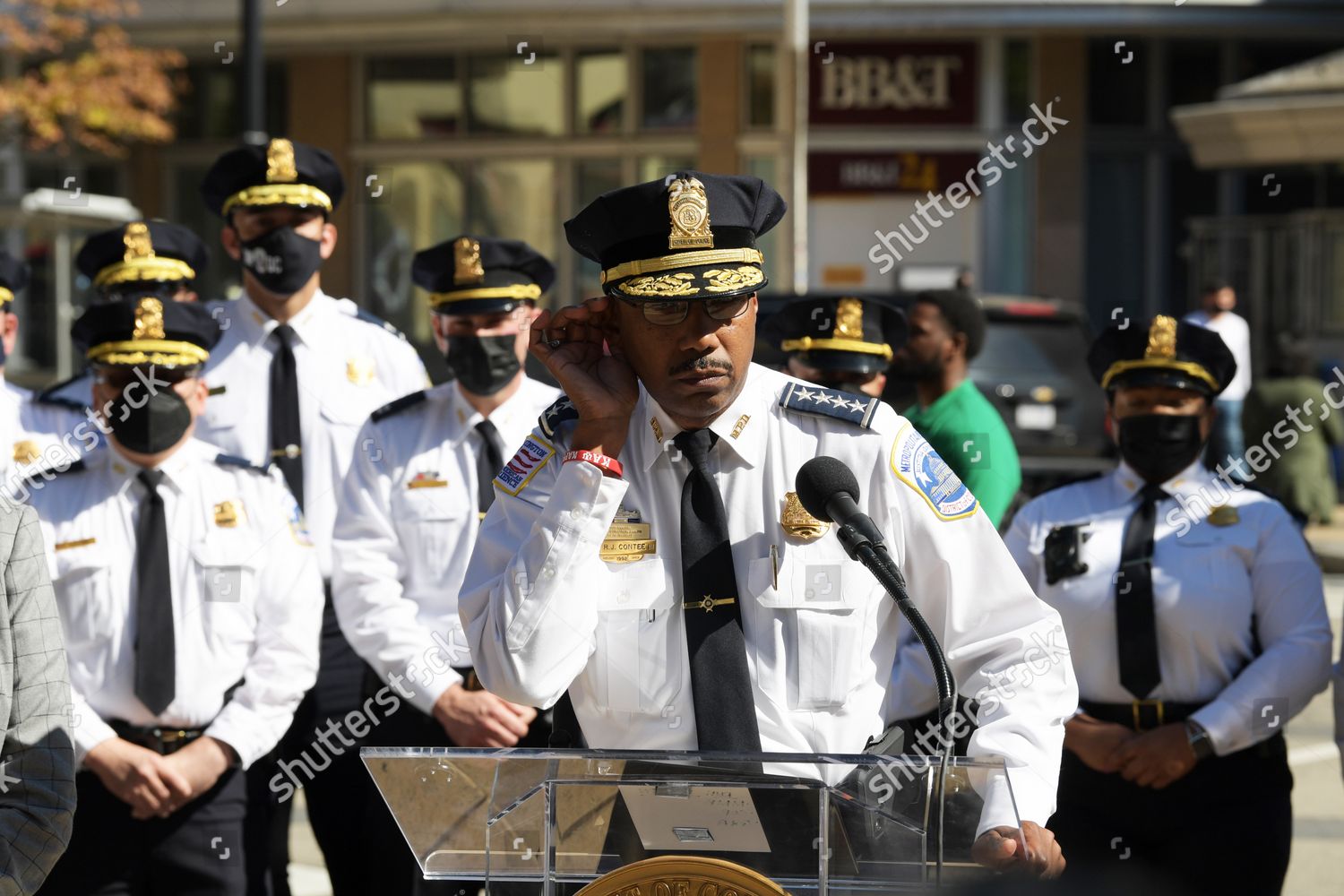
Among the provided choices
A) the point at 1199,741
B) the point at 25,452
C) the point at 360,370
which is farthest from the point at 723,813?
the point at 25,452

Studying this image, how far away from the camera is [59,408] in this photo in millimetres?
5781

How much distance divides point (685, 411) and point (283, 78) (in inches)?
774

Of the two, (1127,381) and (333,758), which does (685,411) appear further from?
(333,758)

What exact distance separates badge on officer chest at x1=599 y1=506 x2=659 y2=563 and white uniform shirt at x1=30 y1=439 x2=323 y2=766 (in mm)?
1970

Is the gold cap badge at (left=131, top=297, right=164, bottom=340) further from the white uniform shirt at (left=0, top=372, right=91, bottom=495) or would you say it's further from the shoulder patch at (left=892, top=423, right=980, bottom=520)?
the shoulder patch at (left=892, top=423, right=980, bottom=520)

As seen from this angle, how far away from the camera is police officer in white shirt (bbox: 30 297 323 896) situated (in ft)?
14.7

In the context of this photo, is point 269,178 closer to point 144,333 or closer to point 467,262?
point 467,262

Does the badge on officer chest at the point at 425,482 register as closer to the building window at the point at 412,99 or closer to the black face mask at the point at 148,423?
the black face mask at the point at 148,423

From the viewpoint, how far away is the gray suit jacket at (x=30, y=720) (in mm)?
2980

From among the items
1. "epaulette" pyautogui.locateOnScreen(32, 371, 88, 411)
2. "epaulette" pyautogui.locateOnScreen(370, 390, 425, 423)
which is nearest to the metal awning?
"epaulette" pyautogui.locateOnScreen(370, 390, 425, 423)

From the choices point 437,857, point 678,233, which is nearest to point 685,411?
point 678,233

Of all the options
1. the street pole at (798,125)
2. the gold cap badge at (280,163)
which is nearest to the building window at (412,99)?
the street pole at (798,125)

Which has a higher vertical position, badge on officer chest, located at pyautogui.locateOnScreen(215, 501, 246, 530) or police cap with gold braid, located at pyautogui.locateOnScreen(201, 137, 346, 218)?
police cap with gold braid, located at pyautogui.locateOnScreen(201, 137, 346, 218)

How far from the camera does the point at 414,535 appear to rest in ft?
16.7
